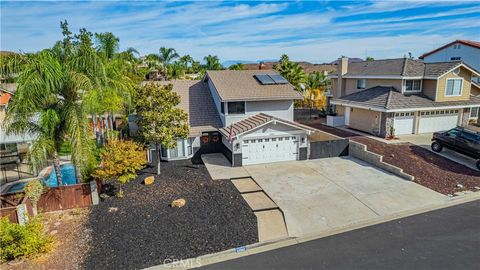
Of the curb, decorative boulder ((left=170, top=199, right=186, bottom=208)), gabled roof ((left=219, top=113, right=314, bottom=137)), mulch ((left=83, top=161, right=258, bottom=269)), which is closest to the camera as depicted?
the curb

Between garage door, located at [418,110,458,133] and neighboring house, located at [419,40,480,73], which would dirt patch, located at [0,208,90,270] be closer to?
garage door, located at [418,110,458,133]

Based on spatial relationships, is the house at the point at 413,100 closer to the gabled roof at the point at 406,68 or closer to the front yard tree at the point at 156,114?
the gabled roof at the point at 406,68

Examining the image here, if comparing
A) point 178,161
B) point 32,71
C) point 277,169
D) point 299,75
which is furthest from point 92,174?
point 299,75

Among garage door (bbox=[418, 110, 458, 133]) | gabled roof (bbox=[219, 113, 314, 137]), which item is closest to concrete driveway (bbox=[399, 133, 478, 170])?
garage door (bbox=[418, 110, 458, 133])

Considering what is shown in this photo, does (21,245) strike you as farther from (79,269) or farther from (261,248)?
(261,248)

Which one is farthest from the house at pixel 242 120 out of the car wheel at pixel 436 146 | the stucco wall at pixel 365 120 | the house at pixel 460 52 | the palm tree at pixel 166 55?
the house at pixel 460 52
